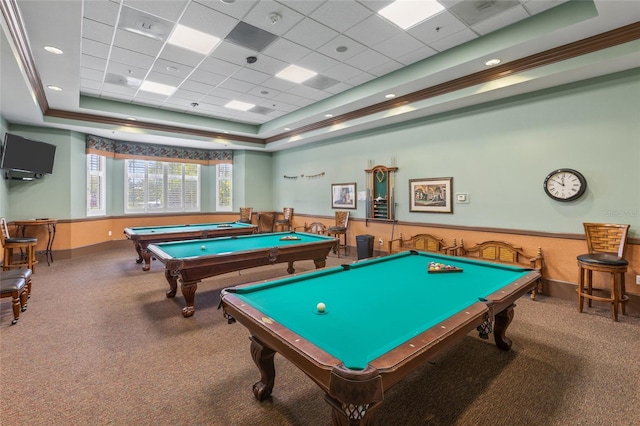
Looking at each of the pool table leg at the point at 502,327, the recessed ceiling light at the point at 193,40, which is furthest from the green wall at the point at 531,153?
the recessed ceiling light at the point at 193,40

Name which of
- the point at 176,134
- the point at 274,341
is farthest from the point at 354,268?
the point at 176,134

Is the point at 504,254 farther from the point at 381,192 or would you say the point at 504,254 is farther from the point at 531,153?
the point at 381,192

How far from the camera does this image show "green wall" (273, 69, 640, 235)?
360 cm

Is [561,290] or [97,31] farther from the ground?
[97,31]

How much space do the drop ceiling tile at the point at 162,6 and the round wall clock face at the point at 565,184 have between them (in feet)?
16.2

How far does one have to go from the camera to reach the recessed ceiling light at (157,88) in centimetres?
530

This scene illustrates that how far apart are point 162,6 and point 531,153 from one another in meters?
5.01

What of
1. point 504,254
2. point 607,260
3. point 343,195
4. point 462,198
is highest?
point 343,195


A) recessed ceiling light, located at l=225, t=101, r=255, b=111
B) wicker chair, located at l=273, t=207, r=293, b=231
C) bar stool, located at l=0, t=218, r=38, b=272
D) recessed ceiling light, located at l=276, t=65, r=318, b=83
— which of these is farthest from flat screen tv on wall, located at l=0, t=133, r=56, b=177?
wicker chair, located at l=273, t=207, r=293, b=231

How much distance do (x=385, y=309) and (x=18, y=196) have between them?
776 cm

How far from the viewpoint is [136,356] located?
100 inches

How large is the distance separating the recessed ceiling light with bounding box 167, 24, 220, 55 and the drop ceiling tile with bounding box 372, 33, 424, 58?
Result: 84.8 inches

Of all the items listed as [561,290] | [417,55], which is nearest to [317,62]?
[417,55]

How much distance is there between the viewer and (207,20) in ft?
11.2
